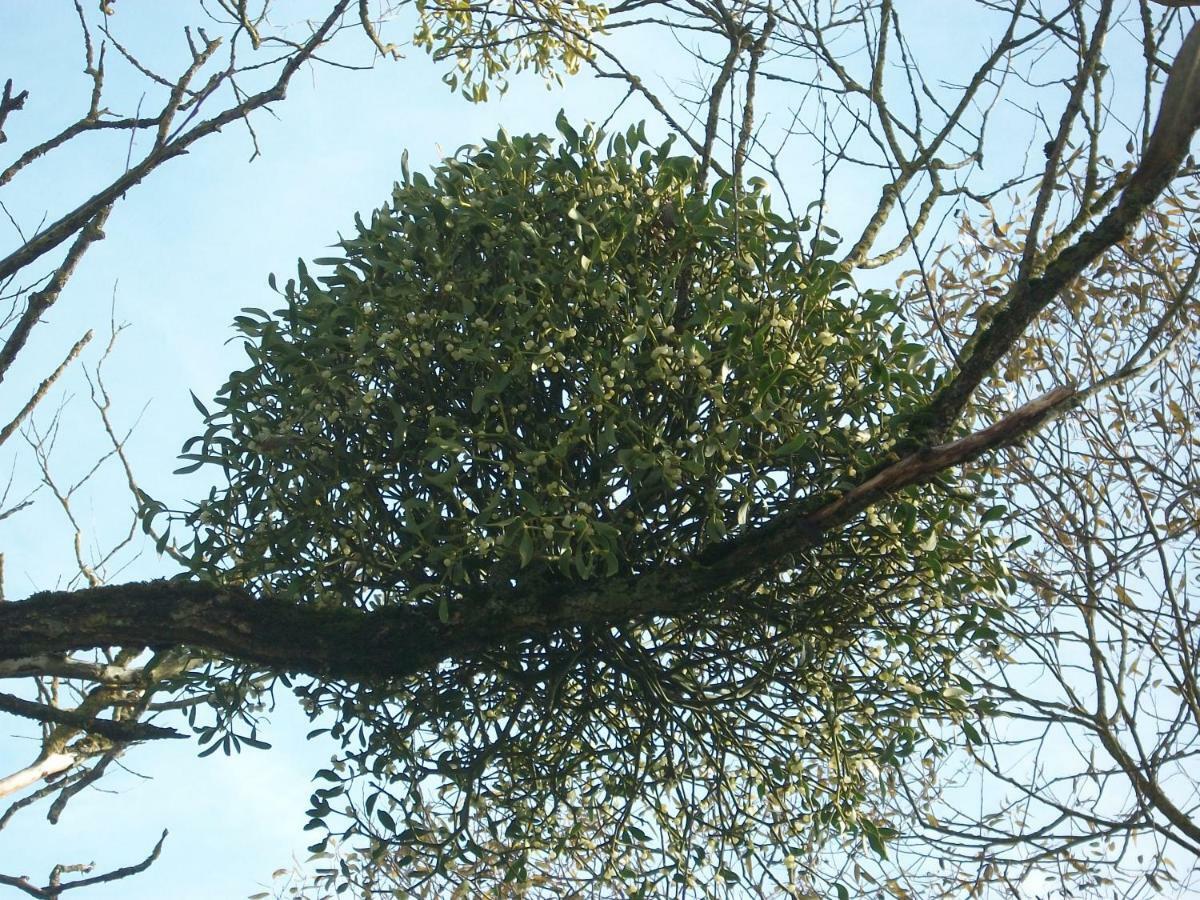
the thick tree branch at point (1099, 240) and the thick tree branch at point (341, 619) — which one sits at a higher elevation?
the thick tree branch at point (1099, 240)

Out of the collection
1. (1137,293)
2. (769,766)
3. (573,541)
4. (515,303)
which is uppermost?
(1137,293)

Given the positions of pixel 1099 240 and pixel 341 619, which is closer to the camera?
pixel 1099 240

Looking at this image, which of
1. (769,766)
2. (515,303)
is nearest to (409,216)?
(515,303)

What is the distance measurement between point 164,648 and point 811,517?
1.33 metres

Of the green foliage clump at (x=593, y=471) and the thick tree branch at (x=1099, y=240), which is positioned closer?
the thick tree branch at (x=1099, y=240)

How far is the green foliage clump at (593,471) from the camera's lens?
7.67 ft

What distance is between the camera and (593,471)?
2.43m

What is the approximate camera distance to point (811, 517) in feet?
7.41

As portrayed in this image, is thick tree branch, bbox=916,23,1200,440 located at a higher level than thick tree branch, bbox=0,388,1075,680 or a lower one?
higher

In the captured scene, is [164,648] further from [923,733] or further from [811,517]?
[923,733]

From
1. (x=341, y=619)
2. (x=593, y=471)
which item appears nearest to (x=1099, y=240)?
(x=593, y=471)

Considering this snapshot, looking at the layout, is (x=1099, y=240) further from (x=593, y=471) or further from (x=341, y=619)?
(x=341, y=619)

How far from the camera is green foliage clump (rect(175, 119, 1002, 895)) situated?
2.34 m

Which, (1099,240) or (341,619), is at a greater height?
(1099,240)
